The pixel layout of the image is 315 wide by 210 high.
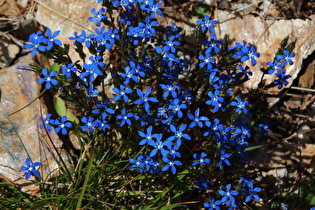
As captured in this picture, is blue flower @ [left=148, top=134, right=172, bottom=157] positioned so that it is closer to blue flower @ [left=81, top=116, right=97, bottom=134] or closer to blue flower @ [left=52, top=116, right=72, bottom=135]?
blue flower @ [left=81, top=116, right=97, bottom=134]

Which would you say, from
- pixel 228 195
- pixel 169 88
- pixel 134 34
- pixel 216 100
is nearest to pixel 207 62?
pixel 216 100

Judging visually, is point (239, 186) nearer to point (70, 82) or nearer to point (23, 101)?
point (70, 82)

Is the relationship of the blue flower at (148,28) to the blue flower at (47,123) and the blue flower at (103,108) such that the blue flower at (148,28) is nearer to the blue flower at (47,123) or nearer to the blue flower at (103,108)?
the blue flower at (103,108)

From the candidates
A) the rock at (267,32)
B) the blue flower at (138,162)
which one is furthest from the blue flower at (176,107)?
the rock at (267,32)

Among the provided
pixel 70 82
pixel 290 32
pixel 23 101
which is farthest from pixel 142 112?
pixel 290 32

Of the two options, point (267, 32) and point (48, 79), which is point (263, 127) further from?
point (48, 79)

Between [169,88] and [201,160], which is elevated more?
[169,88]
